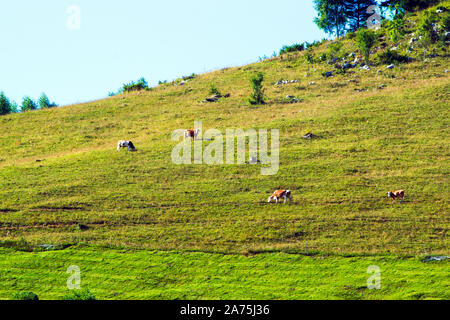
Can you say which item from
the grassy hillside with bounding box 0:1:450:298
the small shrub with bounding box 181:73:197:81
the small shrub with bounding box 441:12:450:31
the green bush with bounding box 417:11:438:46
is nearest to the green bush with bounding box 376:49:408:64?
the grassy hillside with bounding box 0:1:450:298

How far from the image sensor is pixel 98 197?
46250 mm

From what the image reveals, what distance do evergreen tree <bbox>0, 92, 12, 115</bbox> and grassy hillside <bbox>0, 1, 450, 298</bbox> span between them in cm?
612

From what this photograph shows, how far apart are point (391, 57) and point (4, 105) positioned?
6154 centimetres

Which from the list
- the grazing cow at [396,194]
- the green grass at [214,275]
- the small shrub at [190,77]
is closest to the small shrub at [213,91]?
the small shrub at [190,77]

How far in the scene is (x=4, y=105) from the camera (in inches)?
3442

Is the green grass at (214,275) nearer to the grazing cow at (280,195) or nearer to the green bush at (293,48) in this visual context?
the grazing cow at (280,195)

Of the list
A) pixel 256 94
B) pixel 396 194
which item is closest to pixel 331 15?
pixel 256 94

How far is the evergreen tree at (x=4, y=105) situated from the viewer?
8701 cm

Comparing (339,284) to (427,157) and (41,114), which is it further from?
(41,114)

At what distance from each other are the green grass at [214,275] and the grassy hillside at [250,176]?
0.52 m

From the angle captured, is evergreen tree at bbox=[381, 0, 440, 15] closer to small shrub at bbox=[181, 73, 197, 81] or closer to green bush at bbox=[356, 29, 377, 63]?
green bush at bbox=[356, 29, 377, 63]

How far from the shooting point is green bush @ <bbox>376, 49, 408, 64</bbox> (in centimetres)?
8500
